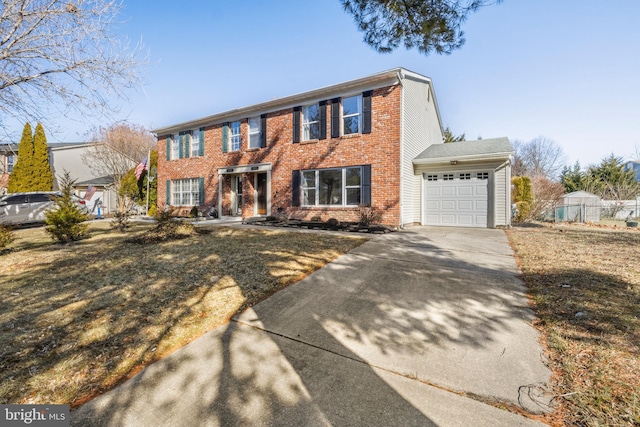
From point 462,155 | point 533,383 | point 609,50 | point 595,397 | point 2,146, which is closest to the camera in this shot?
→ point 595,397

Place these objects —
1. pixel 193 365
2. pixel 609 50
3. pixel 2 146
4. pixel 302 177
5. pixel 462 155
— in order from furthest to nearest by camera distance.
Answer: pixel 302 177 < pixel 462 155 < pixel 609 50 < pixel 2 146 < pixel 193 365

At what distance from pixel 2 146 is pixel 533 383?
370 inches

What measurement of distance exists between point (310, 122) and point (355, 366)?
11.3m

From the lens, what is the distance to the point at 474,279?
439 cm

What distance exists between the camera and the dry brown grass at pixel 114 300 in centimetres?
238

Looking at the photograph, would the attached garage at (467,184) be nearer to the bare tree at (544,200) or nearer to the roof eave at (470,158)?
the roof eave at (470,158)

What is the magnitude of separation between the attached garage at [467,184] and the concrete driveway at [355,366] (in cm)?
750

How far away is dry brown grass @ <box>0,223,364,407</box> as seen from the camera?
238 cm

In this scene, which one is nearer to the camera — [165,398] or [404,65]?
[165,398]

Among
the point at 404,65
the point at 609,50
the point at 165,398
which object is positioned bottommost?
the point at 165,398

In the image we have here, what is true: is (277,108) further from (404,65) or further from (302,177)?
(404,65)

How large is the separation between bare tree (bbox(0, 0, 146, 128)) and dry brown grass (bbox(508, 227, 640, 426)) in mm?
8161

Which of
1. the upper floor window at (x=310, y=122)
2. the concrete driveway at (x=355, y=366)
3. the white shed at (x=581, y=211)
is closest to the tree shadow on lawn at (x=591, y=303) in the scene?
the concrete driveway at (x=355, y=366)

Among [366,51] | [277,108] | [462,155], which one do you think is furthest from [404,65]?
[277,108]
